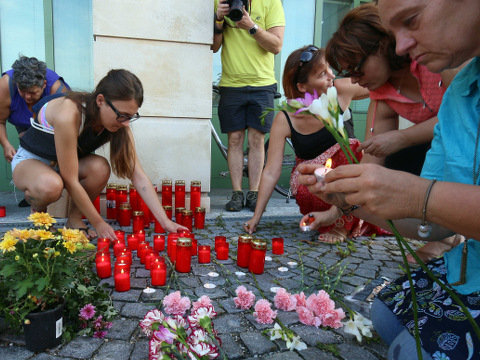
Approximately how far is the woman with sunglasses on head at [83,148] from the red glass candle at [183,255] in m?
0.69

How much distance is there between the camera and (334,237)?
3324 mm

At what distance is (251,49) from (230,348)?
330cm

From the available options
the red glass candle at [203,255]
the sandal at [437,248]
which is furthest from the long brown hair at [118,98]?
the sandal at [437,248]

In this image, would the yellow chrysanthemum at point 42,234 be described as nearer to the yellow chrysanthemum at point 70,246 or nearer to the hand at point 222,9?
the yellow chrysanthemum at point 70,246

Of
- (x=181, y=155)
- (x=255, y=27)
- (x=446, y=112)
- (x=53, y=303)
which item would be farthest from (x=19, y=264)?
(x=255, y=27)

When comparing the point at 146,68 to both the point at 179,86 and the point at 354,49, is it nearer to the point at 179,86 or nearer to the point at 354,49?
the point at 179,86

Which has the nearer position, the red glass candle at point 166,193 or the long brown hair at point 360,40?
the long brown hair at point 360,40

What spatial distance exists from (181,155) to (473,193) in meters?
3.46

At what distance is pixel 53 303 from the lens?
154 cm

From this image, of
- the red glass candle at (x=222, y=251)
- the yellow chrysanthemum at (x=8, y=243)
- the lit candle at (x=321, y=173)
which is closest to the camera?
the lit candle at (x=321, y=173)

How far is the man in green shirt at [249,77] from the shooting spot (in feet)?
13.3

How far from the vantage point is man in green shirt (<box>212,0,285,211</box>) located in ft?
13.3

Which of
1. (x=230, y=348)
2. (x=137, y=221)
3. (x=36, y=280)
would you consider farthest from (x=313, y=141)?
(x=36, y=280)

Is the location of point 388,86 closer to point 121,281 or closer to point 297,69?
point 297,69
